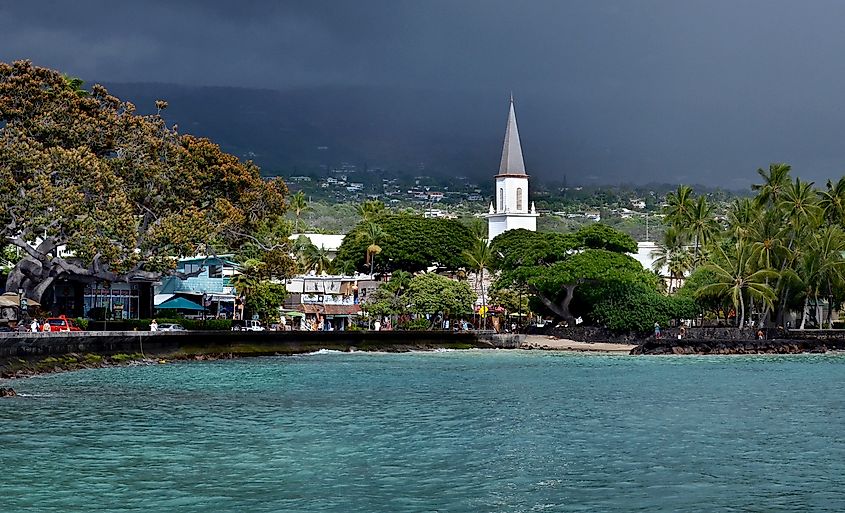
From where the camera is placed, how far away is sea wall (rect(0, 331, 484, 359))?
4778 cm

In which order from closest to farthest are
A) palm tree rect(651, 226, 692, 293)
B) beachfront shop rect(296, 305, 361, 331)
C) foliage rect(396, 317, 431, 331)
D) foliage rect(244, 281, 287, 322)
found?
foliage rect(244, 281, 287, 322)
foliage rect(396, 317, 431, 331)
beachfront shop rect(296, 305, 361, 331)
palm tree rect(651, 226, 692, 293)

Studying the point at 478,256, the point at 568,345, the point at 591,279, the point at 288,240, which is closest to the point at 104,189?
the point at 288,240

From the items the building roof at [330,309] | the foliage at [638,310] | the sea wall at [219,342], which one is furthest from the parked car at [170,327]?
the foliage at [638,310]

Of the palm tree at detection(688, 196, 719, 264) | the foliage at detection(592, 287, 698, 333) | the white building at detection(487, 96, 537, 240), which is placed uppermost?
the white building at detection(487, 96, 537, 240)

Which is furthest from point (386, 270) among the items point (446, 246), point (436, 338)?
point (436, 338)

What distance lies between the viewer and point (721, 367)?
198 feet

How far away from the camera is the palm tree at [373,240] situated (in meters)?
101

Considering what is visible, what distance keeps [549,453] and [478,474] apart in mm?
3593

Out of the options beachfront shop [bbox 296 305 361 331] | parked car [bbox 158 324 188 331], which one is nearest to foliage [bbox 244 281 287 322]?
parked car [bbox 158 324 188 331]

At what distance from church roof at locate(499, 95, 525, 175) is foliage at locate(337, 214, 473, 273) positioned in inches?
1391

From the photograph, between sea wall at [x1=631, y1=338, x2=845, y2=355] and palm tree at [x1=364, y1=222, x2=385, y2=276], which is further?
palm tree at [x1=364, y1=222, x2=385, y2=276]

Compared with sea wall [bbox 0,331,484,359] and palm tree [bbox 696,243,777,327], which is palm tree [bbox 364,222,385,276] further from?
palm tree [bbox 696,243,777,327]

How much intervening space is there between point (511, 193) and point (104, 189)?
283ft

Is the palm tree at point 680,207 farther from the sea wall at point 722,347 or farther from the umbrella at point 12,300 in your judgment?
the umbrella at point 12,300
